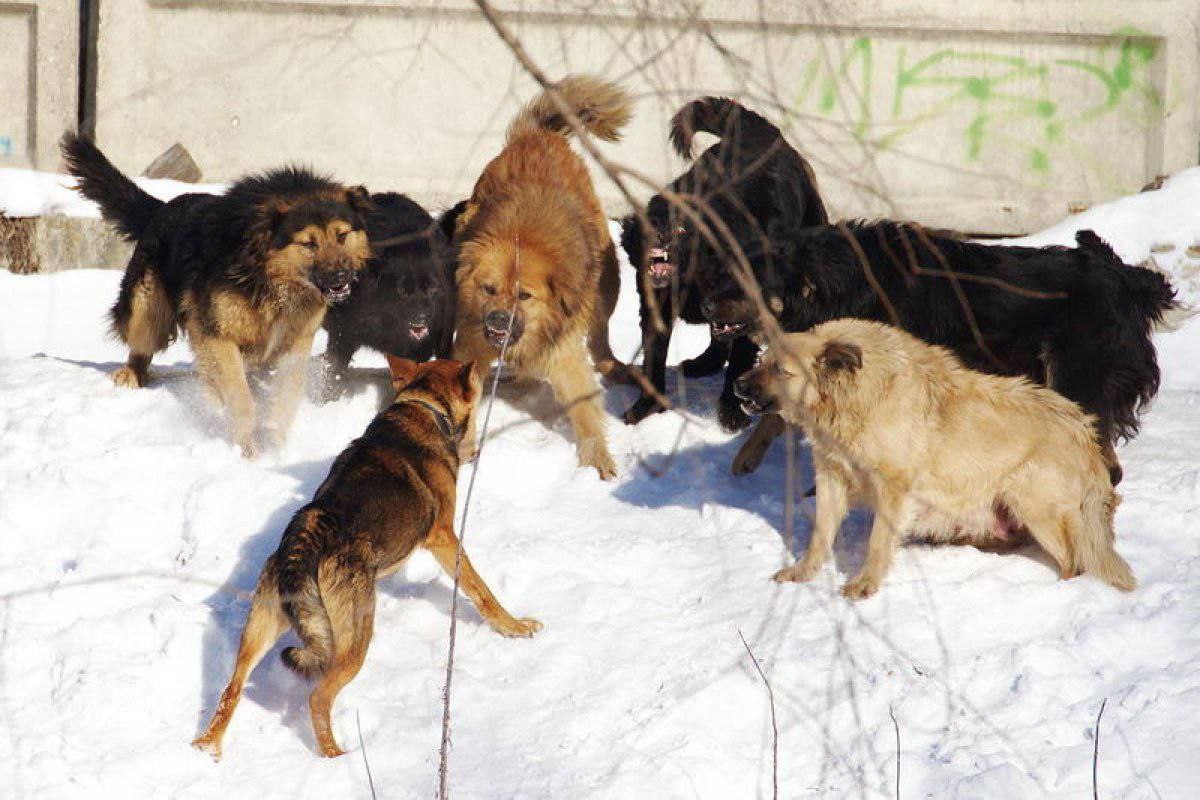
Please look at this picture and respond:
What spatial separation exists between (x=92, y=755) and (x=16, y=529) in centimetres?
174

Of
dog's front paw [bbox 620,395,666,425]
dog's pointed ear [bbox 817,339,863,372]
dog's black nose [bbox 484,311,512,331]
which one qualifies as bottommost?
dog's front paw [bbox 620,395,666,425]

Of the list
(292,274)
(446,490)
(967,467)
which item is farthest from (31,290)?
(967,467)

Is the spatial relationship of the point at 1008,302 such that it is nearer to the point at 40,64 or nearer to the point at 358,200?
the point at 358,200

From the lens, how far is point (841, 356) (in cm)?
547

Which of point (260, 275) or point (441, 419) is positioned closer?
point (441, 419)

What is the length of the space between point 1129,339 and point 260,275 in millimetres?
4408

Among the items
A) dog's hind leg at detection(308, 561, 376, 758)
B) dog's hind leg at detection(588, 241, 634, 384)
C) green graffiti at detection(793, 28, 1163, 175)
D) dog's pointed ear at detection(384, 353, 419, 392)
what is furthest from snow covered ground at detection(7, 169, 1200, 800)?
green graffiti at detection(793, 28, 1163, 175)

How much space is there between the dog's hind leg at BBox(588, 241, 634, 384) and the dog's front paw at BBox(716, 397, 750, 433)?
69 cm

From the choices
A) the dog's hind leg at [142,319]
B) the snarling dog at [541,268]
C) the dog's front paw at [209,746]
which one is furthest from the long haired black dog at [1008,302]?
the dog's hind leg at [142,319]

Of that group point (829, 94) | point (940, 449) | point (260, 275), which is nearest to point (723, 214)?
point (940, 449)

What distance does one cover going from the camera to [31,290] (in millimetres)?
10664

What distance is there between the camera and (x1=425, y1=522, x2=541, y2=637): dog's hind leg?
5.39 metres

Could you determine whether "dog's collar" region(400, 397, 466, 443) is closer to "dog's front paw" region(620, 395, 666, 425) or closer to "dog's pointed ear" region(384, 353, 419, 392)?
"dog's pointed ear" region(384, 353, 419, 392)

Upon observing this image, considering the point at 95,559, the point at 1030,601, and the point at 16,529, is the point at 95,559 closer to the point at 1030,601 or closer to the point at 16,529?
the point at 16,529
